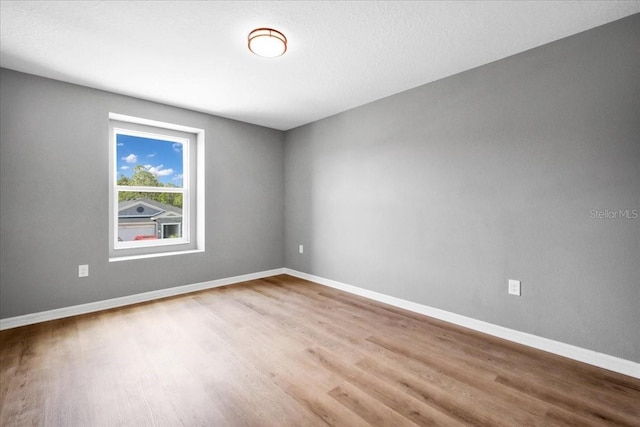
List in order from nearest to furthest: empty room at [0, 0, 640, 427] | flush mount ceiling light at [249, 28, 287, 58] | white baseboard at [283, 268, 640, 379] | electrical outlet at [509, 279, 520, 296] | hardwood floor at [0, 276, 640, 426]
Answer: hardwood floor at [0, 276, 640, 426]
empty room at [0, 0, 640, 427]
white baseboard at [283, 268, 640, 379]
flush mount ceiling light at [249, 28, 287, 58]
electrical outlet at [509, 279, 520, 296]

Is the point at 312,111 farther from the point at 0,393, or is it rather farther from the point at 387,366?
the point at 0,393

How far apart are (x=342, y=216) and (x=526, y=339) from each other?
2.36 meters

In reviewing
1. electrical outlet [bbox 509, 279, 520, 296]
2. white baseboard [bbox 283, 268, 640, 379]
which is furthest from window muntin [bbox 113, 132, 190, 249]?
electrical outlet [bbox 509, 279, 520, 296]

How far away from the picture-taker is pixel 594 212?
209 centimetres

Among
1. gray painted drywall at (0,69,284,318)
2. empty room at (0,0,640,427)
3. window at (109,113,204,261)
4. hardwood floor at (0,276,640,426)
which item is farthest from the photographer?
window at (109,113,204,261)

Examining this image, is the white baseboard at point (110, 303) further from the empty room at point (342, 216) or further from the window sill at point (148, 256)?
the window sill at point (148, 256)

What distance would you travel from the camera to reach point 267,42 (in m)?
2.19

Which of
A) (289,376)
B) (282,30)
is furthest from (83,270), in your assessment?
(282,30)

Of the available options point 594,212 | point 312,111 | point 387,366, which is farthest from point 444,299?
point 312,111

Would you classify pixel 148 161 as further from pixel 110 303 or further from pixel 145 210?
pixel 110 303

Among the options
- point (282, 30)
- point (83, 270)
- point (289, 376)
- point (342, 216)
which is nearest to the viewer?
point (289, 376)

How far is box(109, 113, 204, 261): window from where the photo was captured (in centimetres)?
349

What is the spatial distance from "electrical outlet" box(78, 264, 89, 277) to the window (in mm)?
259

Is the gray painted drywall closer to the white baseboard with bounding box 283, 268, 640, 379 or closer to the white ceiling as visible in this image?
the white ceiling
